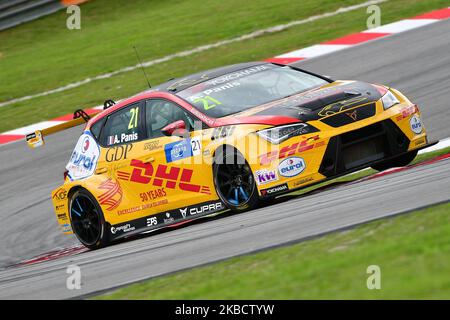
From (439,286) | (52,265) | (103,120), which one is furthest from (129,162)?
(439,286)

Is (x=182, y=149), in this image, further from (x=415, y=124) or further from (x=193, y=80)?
(x=415, y=124)

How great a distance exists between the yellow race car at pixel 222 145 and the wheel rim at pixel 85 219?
11mm

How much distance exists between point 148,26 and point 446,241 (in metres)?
15.8

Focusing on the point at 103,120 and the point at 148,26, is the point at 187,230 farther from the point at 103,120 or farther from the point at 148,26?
the point at 148,26

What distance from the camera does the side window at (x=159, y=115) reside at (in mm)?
9766

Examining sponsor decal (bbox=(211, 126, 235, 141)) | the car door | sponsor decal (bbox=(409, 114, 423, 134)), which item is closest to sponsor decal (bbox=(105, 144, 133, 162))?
the car door

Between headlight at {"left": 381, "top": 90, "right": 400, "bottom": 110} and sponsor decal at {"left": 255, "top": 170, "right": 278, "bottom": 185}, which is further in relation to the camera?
headlight at {"left": 381, "top": 90, "right": 400, "bottom": 110}

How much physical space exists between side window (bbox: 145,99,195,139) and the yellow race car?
0.01 metres

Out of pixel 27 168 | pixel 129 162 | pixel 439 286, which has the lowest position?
pixel 27 168

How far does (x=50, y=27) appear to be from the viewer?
22.7m

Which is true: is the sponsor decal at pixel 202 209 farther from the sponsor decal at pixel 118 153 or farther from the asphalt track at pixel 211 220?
the sponsor decal at pixel 118 153

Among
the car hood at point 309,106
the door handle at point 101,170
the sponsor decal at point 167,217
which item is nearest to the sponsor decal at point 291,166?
the car hood at point 309,106

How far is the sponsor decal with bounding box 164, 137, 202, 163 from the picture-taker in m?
9.37

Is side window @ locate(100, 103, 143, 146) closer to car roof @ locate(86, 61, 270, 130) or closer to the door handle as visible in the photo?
car roof @ locate(86, 61, 270, 130)
